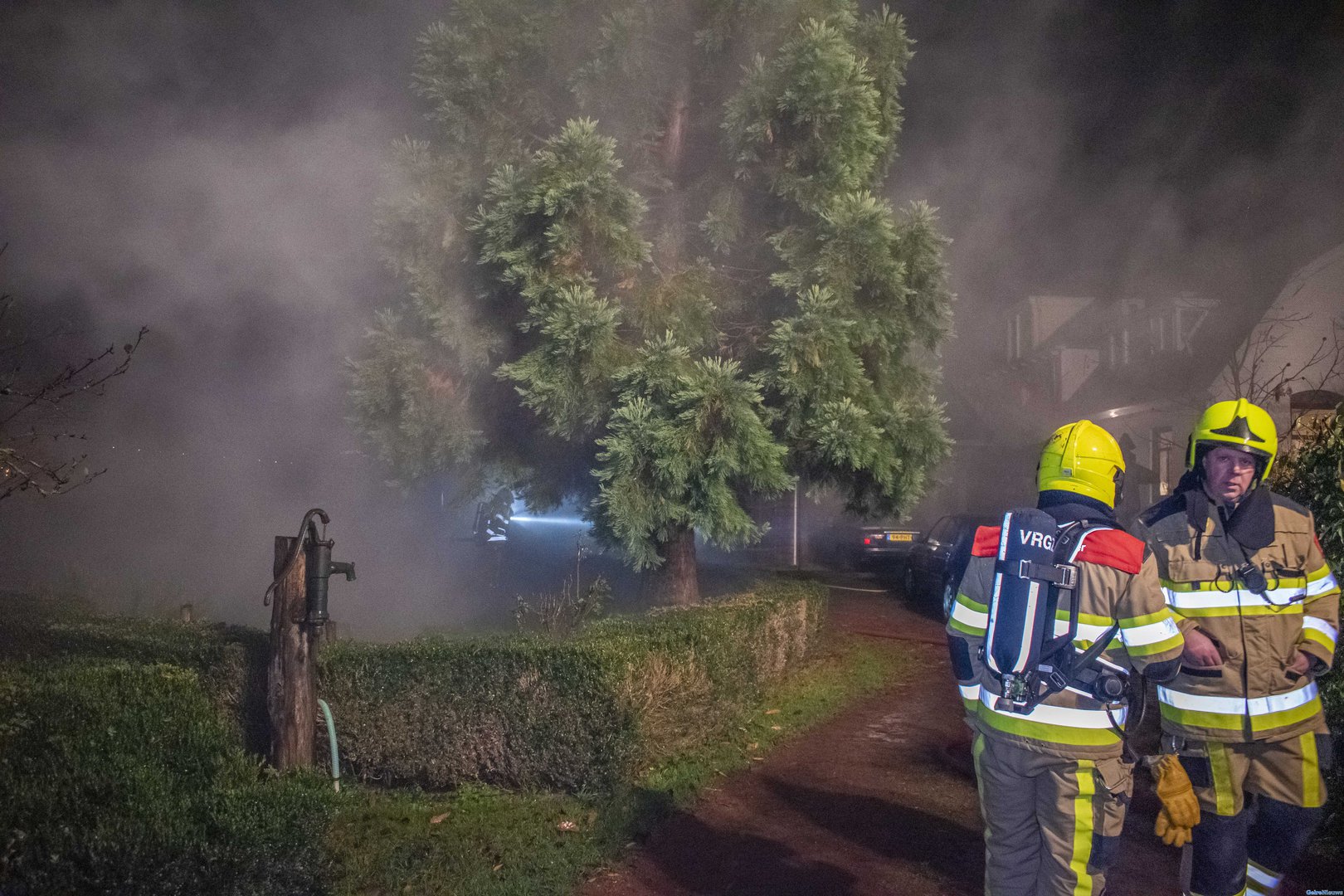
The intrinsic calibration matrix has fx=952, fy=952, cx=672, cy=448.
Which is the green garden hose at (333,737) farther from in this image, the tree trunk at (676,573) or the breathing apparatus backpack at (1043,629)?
the breathing apparatus backpack at (1043,629)

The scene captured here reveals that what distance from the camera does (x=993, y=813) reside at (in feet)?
9.89

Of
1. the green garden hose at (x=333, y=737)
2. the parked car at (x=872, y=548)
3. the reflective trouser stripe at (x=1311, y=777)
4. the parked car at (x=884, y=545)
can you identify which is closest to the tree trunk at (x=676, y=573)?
the green garden hose at (x=333, y=737)

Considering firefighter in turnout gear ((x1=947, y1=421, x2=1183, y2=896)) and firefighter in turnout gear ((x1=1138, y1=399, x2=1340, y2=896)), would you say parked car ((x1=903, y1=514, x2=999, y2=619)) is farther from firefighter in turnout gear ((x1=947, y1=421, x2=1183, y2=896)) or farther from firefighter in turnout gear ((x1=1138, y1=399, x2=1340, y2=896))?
firefighter in turnout gear ((x1=947, y1=421, x2=1183, y2=896))

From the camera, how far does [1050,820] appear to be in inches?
114

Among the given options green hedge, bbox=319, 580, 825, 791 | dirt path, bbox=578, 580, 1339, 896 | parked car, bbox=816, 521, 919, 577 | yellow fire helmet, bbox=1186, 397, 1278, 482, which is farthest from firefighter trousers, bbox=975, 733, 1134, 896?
parked car, bbox=816, 521, 919, 577

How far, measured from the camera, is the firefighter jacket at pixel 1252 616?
10.9 feet

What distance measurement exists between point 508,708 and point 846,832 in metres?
2.00

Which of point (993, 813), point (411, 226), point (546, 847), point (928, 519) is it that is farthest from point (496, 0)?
point (928, 519)

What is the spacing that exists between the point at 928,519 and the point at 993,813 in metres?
21.6

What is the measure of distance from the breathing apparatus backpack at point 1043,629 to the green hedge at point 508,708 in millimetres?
2859

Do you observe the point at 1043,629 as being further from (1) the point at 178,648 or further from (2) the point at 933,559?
(2) the point at 933,559

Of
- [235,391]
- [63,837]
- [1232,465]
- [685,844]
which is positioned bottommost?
→ [685,844]

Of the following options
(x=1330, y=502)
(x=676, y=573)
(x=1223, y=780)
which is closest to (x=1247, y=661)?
(x=1223, y=780)

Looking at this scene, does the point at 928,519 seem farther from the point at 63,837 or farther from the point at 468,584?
the point at 63,837
